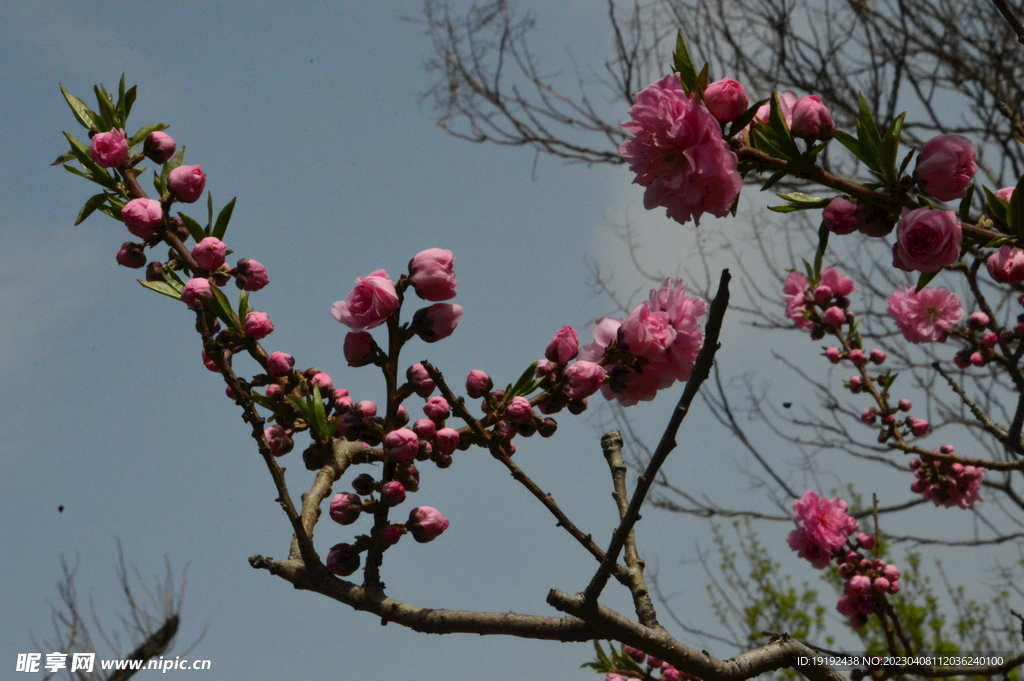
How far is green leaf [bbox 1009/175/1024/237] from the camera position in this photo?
1355mm

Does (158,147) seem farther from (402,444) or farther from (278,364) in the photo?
(402,444)

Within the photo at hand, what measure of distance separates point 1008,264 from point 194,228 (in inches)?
63.5

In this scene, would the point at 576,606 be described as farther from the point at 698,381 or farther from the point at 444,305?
the point at 444,305

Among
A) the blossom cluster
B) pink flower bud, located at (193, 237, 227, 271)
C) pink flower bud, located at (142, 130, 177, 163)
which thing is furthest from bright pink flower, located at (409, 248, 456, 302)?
the blossom cluster

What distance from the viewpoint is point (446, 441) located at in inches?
51.5

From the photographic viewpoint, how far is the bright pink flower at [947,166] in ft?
4.20

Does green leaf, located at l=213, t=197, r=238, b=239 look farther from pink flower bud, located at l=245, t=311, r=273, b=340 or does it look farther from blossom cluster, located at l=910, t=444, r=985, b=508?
blossom cluster, located at l=910, t=444, r=985, b=508

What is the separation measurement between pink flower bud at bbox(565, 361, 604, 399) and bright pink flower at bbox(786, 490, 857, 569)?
2162 millimetres

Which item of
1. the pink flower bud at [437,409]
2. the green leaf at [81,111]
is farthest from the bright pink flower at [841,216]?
the green leaf at [81,111]

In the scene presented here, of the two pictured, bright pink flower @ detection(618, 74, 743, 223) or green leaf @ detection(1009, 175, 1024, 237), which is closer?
bright pink flower @ detection(618, 74, 743, 223)

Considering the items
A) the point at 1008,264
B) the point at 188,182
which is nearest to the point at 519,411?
the point at 188,182

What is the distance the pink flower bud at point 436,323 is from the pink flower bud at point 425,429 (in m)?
0.14

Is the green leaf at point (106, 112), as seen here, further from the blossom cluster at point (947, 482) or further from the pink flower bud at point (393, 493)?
the blossom cluster at point (947, 482)

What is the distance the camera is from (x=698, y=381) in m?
1.00
